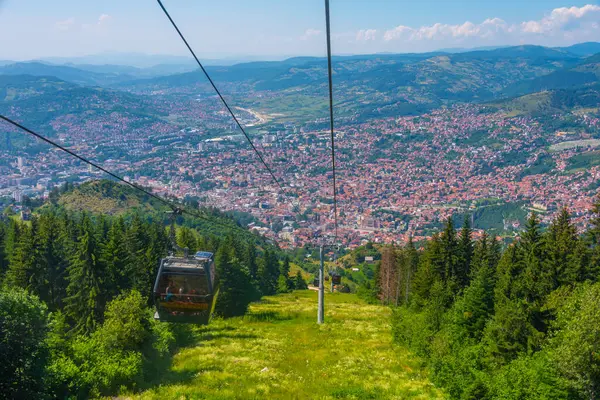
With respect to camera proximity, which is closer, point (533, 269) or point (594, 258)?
point (594, 258)

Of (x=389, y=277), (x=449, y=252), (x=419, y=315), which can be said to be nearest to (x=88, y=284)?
(x=419, y=315)

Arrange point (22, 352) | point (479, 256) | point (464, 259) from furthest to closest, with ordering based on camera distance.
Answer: point (464, 259) → point (479, 256) → point (22, 352)

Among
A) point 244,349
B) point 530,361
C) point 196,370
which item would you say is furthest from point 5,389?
point 530,361

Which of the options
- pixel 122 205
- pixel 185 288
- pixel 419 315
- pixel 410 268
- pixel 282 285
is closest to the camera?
pixel 185 288

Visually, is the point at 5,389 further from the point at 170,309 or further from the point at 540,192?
the point at 540,192

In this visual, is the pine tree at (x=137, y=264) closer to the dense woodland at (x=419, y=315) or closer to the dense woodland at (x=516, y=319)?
the dense woodland at (x=419, y=315)

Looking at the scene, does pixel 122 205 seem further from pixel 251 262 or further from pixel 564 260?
pixel 564 260
